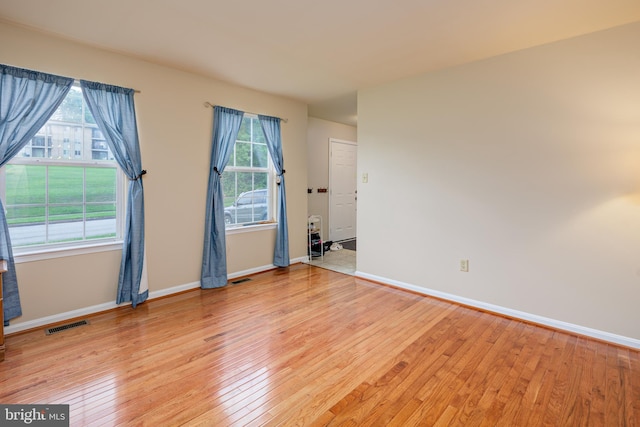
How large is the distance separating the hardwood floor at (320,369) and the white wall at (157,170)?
37 cm

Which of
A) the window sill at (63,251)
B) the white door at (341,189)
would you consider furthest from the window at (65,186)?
the white door at (341,189)

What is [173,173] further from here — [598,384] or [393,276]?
[598,384]

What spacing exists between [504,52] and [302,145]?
2.88m

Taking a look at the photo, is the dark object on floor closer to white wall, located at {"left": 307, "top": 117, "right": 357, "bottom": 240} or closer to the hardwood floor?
white wall, located at {"left": 307, "top": 117, "right": 357, "bottom": 240}

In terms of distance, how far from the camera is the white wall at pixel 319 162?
5.98 m

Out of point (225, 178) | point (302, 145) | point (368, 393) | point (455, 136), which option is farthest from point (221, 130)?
point (368, 393)

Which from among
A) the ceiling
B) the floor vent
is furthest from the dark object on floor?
the floor vent

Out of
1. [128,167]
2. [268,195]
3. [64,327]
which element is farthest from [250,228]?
[64,327]

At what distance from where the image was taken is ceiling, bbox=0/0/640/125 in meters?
2.32

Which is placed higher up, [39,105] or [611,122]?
[39,105]

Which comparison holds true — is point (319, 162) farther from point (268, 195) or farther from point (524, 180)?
point (524, 180)

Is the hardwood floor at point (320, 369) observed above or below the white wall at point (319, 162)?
below

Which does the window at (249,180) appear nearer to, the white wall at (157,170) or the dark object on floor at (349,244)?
the white wall at (157,170)

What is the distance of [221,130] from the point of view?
401 centimetres
